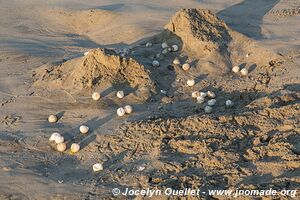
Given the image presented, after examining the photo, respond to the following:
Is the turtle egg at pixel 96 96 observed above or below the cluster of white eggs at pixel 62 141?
above

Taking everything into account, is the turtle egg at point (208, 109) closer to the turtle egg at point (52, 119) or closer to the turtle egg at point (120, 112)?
the turtle egg at point (120, 112)

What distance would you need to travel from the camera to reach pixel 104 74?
792cm

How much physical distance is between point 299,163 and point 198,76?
3406mm

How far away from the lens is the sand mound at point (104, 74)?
7.85 metres

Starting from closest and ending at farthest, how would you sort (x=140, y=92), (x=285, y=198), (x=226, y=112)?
1. (x=285, y=198)
2. (x=226, y=112)
3. (x=140, y=92)

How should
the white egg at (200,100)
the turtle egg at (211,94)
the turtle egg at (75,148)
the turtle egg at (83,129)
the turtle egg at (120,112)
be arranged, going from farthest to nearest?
1. the turtle egg at (211,94)
2. the white egg at (200,100)
3. the turtle egg at (120,112)
4. the turtle egg at (83,129)
5. the turtle egg at (75,148)

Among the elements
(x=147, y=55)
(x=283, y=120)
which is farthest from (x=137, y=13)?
(x=283, y=120)

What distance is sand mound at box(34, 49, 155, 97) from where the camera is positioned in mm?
7852

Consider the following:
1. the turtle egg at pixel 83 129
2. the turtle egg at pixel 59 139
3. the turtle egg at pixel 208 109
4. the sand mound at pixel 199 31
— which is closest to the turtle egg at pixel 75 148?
the turtle egg at pixel 59 139

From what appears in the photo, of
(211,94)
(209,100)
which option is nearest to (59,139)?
(209,100)

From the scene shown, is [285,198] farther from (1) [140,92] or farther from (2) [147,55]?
(2) [147,55]

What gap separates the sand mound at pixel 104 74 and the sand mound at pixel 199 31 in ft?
4.98

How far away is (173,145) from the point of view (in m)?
6.25

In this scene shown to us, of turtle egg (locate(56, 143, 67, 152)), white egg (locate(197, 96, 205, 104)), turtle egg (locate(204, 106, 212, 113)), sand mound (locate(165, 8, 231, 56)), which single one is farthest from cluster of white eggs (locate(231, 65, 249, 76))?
turtle egg (locate(56, 143, 67, 152))
